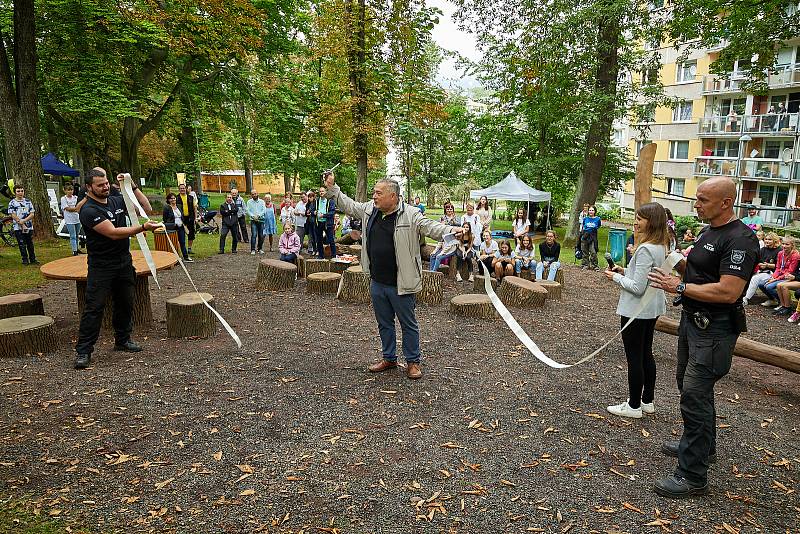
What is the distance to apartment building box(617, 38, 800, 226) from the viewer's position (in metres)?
28.0

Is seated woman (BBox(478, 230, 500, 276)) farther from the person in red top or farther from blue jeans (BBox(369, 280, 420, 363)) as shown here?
blue jeans (BBox(369, 280, 420, 363))

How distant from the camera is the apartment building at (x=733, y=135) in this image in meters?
28.0

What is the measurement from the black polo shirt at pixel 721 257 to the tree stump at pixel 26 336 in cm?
673

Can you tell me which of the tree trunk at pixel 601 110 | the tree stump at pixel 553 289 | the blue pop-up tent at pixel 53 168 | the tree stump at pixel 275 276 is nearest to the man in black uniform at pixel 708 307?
the tree stump at pixel 553 289

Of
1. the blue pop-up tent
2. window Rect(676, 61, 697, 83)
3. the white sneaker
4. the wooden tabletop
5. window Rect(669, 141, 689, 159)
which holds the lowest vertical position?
the white sneaker

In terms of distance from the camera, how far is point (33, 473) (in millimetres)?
3598

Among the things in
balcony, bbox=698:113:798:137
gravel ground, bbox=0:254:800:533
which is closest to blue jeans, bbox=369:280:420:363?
gravel ground, bbox=0:254:800:533

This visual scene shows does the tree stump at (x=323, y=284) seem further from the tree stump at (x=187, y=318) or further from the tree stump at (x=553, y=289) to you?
the tree stump at (x=553, y=289)

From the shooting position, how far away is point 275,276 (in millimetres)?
9719

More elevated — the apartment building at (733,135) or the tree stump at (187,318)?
the apartment building at (733,135)

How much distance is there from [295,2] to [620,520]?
21.2m

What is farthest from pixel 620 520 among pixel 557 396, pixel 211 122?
pixel 211 122

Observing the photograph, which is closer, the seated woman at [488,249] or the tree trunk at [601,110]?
the seated woman at [488,249]

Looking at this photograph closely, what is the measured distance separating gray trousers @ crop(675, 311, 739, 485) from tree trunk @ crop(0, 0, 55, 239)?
1555 cm
